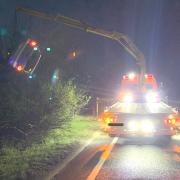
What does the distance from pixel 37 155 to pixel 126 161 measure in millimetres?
2282

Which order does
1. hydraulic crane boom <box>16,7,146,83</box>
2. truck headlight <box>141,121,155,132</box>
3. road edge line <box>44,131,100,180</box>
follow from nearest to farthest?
road edge line <box>44,131,100,180</box> → truck headlight <box>141,121,155,132</box> → hydraulic crane boom <box>16,7,146,83</box>

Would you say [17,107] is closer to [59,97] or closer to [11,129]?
[11,129]

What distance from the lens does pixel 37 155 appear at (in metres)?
11.7

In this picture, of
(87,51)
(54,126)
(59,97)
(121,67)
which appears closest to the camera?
(54,126)

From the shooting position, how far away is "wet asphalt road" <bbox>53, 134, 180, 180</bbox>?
30.6 ft

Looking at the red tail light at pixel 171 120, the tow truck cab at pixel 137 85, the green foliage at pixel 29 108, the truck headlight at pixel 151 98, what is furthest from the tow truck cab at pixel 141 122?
the tow truck cab at pixel 137 85

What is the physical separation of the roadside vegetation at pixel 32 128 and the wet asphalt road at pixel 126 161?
26.6 inches

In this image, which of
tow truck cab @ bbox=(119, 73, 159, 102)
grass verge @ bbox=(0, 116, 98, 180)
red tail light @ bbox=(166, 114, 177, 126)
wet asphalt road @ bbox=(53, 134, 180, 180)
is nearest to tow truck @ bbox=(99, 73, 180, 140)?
red tail light @ bbox=(166, 114, 177, 126)

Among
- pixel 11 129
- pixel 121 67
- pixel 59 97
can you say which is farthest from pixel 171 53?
pixel 11 129

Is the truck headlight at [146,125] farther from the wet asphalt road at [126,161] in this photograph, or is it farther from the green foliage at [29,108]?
the green foliage at [29,108]

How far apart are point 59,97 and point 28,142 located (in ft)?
15.9

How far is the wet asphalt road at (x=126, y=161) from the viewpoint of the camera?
934 centimetres

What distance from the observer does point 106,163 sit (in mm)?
10820

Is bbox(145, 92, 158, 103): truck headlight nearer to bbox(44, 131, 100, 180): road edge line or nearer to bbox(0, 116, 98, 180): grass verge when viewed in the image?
bbox(0, 116, 98, 180): grass verge
